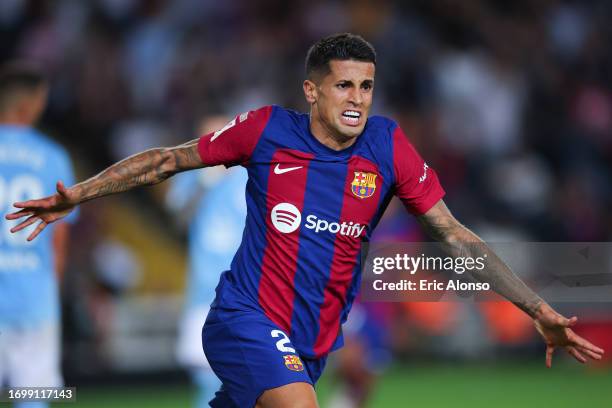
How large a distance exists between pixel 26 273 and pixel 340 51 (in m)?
3.09

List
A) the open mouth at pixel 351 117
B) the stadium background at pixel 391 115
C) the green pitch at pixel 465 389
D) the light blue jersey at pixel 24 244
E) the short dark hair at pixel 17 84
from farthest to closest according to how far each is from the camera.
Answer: the stadium background at pixel 391 115
the green pitch at pixel 465 389
the short dark hair at pixel 17 84
the light blue jersey at pixel 24 244
the open mouth at pixel 351 117

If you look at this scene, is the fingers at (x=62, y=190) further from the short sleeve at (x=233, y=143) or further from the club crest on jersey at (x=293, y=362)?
the club crest on jersey at (x=293, y=362)

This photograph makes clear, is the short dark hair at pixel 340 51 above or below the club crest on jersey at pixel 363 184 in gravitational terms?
above

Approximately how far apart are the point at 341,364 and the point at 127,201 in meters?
3.79

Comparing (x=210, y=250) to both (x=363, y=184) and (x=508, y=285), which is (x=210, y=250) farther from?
(x=508, y=285)

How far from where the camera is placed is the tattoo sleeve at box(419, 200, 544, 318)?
548 centimetres

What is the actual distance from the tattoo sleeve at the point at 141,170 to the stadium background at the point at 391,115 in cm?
497

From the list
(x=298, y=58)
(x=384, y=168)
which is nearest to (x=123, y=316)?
(x=298, y=58)

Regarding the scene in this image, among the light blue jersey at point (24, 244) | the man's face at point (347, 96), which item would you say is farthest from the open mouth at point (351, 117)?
the light blue jersey at point (24, 244)

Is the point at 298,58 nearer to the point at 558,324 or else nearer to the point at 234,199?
the point at 234,199

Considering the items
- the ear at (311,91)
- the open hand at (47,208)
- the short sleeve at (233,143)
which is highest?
the ear at (311,91)

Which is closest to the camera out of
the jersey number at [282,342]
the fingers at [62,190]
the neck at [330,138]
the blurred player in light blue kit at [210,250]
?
the fingers at [62,190]

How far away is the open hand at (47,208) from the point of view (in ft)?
17.3

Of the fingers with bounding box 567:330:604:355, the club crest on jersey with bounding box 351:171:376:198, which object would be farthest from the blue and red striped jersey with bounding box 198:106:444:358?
the fingers with bounding box 567:330:604:355
